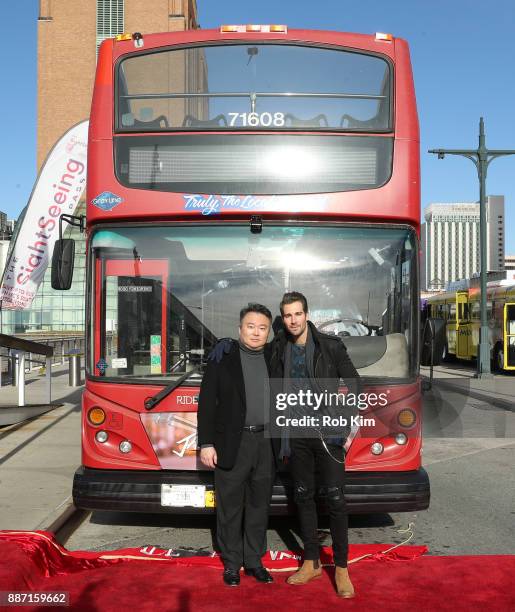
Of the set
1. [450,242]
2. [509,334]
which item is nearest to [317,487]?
[509,334]

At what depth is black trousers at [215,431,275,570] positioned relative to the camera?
4953mm

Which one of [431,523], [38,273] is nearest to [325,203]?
[431,523]

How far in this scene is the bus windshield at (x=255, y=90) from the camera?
19.9ft

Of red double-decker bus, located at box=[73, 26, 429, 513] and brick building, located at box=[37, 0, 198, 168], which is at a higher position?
brick building, located at box=[37, 0, 198, 168]

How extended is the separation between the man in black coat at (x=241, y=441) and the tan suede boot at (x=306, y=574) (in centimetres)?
17

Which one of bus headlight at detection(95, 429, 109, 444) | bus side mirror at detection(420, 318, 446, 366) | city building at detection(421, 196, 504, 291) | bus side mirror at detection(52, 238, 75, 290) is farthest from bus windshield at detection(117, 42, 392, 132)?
city building at detection(421, 196, 504, 291)

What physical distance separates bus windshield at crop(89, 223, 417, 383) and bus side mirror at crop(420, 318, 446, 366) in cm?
9

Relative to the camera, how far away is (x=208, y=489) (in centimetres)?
552

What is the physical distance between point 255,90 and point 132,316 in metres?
2.08

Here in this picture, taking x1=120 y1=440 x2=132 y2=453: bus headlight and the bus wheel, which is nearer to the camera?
x1=120 y1=440 x2=132 y2=453: bus headlight

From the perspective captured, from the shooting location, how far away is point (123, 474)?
573 cm

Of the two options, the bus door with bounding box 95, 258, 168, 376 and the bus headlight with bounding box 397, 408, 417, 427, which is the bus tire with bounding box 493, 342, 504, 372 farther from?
the bus door with bounding box 95, 258, 168, 376

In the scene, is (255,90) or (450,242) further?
(450,242)

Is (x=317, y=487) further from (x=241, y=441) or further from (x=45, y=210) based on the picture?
(x=45, y=210)
